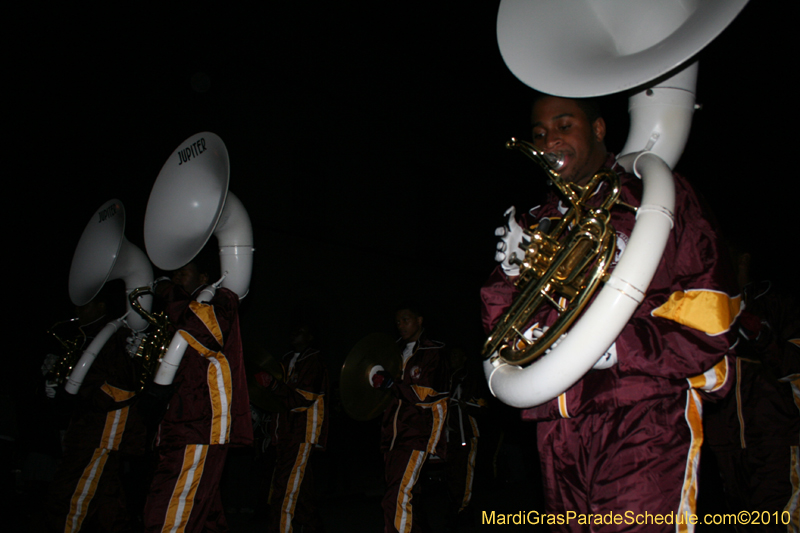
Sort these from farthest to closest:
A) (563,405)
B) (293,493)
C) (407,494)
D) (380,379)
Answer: (380,379), (293,493), (407,494), (563,405)

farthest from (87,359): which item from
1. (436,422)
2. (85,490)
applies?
(436,422)

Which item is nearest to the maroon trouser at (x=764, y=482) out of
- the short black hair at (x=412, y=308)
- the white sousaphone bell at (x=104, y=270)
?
the short black hair at (x=412, y=308)

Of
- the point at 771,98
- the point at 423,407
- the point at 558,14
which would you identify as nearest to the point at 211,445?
the point at 423,407

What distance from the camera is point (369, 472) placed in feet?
27.7

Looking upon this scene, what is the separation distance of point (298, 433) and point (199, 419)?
5.96 ft

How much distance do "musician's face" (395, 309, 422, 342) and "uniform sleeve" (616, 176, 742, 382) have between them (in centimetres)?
345

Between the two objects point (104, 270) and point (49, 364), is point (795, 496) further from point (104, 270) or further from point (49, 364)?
point (49, 364)

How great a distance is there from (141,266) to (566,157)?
393cm

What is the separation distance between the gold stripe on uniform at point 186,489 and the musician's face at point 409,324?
7.24ft

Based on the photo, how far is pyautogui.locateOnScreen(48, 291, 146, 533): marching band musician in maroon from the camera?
3.95m

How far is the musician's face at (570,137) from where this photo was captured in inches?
74.1

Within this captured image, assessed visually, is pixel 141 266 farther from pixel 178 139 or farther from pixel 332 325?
pixel 332 325

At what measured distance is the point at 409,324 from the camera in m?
4.89

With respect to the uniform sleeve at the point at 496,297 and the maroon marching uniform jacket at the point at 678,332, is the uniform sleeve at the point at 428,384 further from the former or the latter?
the maroon marching uniform jacket at the point at 678,332
